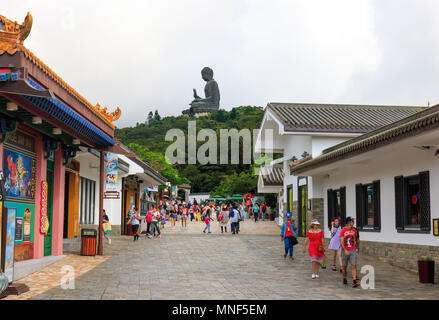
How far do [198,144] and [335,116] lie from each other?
5132 centimetres

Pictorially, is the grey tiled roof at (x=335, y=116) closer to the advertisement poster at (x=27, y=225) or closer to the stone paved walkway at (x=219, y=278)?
the stone paved walkway at (x=219, y=278)

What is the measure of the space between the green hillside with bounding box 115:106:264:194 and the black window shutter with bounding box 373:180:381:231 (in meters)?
40.3

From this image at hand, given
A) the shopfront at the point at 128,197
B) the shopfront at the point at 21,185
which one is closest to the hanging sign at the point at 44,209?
the shopfront at the point at 21,185

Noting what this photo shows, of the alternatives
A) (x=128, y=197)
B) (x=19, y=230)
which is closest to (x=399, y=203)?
(x=19, y=230)

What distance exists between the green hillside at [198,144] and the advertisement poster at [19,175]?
42.3 metres

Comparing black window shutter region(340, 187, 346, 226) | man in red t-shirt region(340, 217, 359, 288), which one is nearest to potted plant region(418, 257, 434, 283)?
man in red t-shirt region(340, 217, 359, 288)

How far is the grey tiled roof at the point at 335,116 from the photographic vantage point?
2480cm

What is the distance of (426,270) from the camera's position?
42.3 ft

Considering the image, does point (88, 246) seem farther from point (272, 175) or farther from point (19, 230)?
point (272, 175)

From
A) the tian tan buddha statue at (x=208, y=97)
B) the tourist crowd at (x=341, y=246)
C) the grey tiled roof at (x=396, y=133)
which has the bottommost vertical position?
the tourist crowd at (x=341, y=246)

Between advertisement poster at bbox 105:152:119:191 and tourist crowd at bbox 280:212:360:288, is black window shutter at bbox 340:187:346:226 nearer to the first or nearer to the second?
tourist crowd at bbox 280:212:360:288

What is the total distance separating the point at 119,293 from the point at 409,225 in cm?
889

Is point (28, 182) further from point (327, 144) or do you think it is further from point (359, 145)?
point (327, 144)

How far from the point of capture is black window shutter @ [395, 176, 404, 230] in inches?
629
